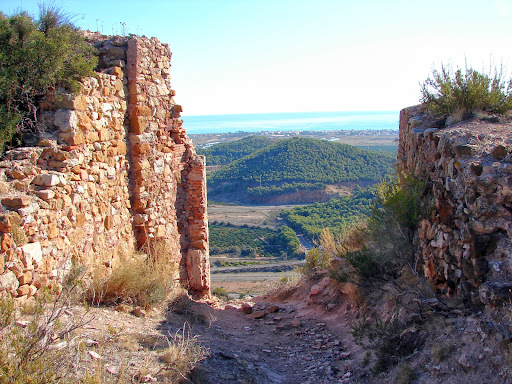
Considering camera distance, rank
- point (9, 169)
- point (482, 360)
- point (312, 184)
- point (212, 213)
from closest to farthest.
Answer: point (482, 360) → point (9, 169) → point (212, 213) → point (312, 184)

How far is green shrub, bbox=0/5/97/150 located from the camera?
5.16 m

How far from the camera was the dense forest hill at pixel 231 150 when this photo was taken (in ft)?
201

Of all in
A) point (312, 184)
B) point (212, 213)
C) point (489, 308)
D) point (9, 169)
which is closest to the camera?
point (489, 308)

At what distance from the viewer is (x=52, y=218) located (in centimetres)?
472

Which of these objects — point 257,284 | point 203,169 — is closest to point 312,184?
point 257,284

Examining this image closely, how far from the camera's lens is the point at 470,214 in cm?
437

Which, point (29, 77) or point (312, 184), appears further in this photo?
point (312, 184)

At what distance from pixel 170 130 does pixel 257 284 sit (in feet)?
48.7

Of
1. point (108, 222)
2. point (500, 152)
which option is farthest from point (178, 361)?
point (500, 152)

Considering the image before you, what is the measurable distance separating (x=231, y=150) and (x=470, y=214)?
198 feet

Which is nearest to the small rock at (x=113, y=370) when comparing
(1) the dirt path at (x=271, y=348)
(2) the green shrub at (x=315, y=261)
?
(1) the dirt path at (x=271, y=348)

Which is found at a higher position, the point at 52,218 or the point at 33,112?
the point at 33,112

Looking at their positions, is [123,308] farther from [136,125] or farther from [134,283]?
[136,125]

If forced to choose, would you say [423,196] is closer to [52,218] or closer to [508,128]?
[508,128]
